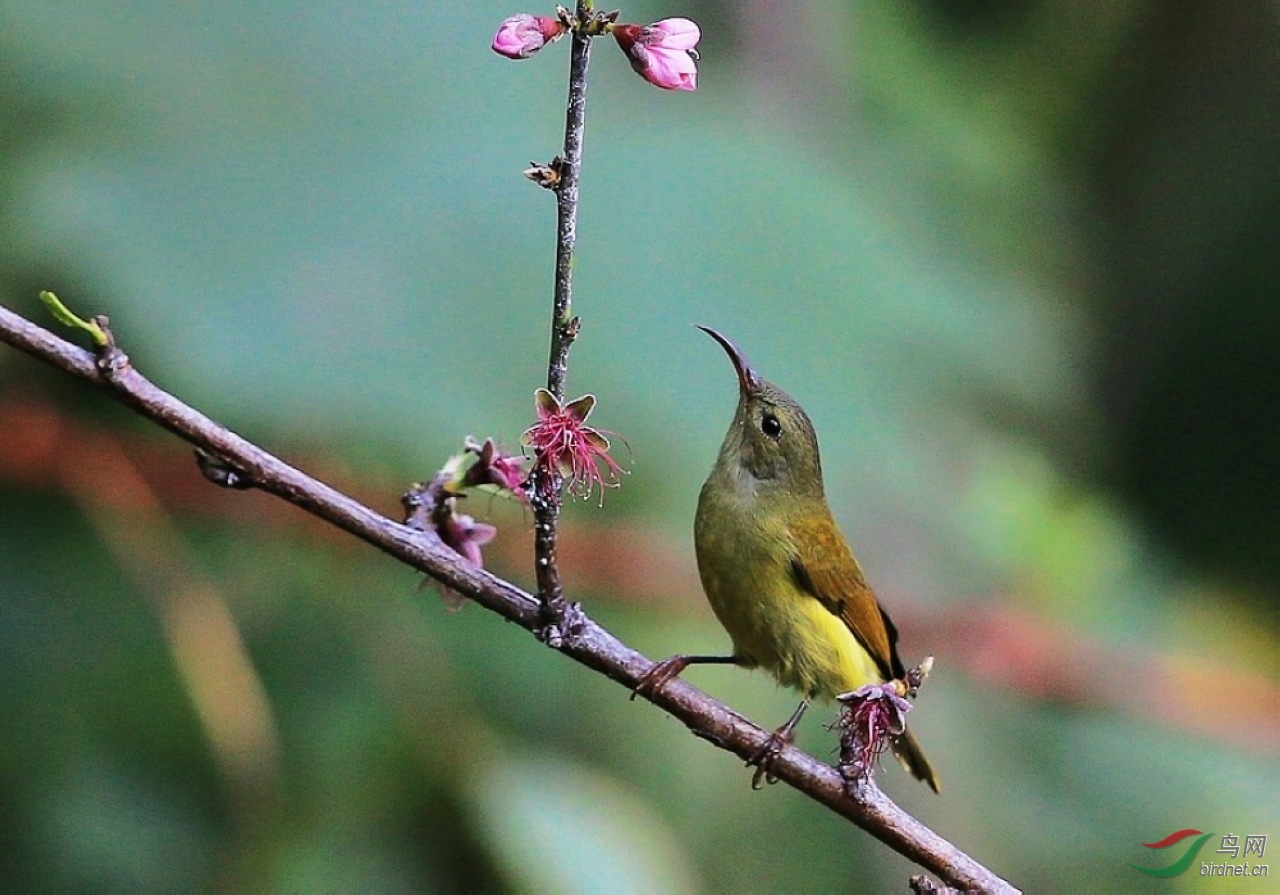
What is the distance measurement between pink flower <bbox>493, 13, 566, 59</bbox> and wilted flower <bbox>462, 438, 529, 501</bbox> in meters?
0.58

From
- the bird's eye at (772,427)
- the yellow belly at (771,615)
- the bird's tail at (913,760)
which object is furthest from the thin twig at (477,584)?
the bird's eye at (772,427)

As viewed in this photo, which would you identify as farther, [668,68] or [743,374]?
[743,374]

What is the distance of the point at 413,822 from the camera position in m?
2.98

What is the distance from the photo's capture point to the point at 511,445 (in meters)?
2.68

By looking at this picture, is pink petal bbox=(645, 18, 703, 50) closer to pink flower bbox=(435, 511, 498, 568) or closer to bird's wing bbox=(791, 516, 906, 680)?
pink flower bbox=(435, 511, 498, 568)

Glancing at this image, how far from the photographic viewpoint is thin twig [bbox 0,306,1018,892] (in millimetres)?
1727

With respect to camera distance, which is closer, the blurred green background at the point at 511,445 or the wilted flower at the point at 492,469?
the wilted flower at the point at 492,469

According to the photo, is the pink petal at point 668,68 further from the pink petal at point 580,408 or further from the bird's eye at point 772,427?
the bird's eye at point 772,427

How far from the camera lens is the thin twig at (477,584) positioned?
1727 mm

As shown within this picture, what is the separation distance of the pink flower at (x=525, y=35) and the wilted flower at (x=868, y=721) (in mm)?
975

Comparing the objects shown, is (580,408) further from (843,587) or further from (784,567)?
(843,587)

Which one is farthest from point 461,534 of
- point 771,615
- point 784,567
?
point 784,567

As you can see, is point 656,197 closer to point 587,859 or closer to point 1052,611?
point 1052,611

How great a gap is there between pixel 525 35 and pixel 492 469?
63 centimetres
